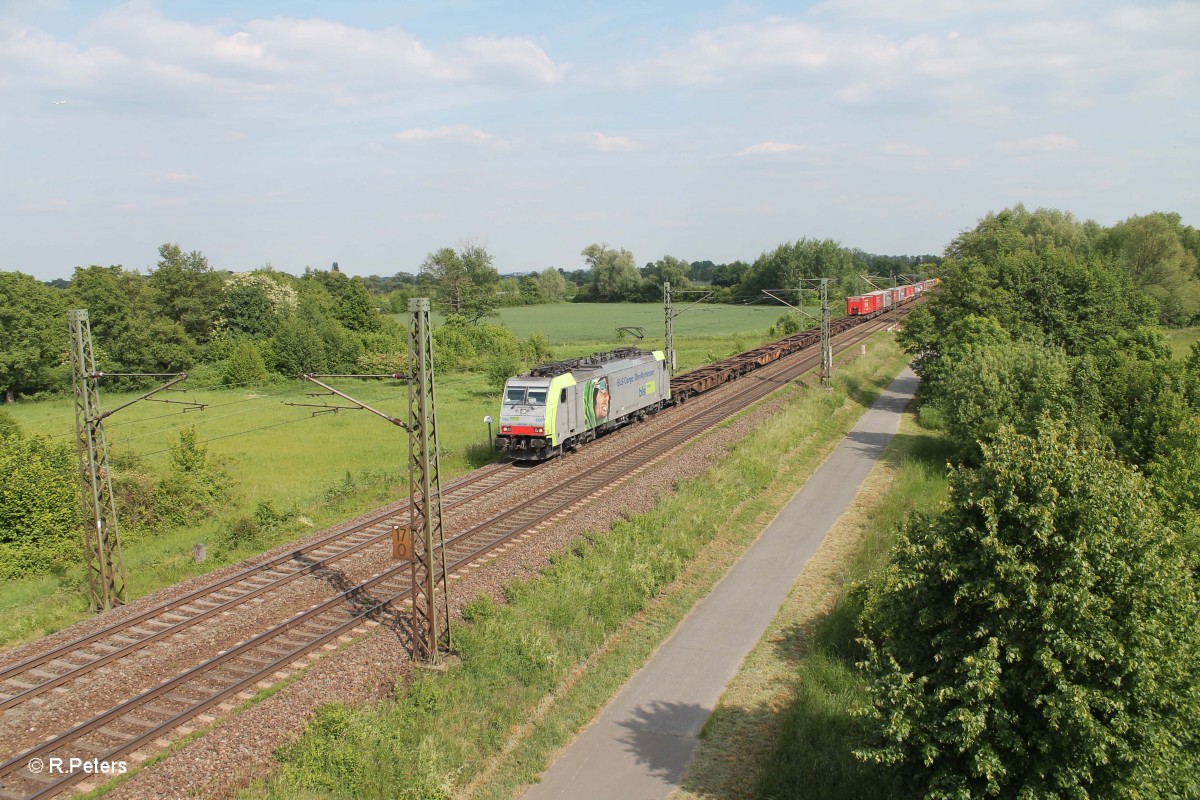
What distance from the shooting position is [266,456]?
120 feet

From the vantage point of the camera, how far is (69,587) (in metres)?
19.1

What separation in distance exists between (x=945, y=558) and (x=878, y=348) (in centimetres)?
5817

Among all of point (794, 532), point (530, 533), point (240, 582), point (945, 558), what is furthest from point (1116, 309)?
point (240, 582)

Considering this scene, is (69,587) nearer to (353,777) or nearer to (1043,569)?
(353,777)

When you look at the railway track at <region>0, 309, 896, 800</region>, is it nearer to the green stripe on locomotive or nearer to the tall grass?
the green stripe on locomotive

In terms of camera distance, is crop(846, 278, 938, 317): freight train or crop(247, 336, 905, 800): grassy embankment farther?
crop(846, 278, 938, 317): freight train

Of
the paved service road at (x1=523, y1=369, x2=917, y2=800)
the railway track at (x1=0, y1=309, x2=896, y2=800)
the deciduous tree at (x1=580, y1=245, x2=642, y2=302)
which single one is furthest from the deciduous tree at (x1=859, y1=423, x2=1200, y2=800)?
the deciduous tree at (x1=580, y1=245, x2=642, y2=302)

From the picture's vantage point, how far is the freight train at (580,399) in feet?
90.4

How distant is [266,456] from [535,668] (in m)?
26.8

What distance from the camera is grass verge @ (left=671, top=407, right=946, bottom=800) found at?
436 inches

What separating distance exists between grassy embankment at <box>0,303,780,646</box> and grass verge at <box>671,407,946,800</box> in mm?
13668

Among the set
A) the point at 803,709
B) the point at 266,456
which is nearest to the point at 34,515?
the point at 266,456

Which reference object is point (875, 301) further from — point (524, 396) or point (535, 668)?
point (535, 668)

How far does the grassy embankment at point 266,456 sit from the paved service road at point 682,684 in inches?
466
